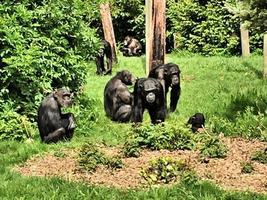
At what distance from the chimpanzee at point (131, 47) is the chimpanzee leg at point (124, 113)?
1884cm

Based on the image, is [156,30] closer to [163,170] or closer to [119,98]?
[119,98]

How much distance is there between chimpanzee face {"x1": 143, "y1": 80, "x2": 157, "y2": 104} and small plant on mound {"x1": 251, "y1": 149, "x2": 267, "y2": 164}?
2.84 m

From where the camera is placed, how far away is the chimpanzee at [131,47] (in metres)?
31.6

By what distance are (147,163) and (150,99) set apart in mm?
2606

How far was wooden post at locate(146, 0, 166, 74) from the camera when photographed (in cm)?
1647

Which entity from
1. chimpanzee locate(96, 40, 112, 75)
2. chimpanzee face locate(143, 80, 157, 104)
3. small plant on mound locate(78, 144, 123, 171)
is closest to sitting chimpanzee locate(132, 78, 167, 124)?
chimpanzee face locate(143, 80, 157, 104)

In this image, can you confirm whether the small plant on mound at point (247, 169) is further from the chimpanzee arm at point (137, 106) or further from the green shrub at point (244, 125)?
the chimpanzee arm at point (137, 106)

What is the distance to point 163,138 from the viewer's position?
9.34 m

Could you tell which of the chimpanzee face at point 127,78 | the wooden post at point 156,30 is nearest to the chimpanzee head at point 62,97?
the chimpanzee face at point 127,78

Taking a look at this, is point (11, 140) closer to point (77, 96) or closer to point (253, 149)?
point (77, 96)

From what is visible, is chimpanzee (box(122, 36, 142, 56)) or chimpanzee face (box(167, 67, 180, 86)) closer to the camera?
chimpanzee face (box(167, 67, 180, 86))

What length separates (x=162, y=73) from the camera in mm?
12906

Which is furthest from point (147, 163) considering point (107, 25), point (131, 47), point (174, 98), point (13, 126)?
point (131, 47)

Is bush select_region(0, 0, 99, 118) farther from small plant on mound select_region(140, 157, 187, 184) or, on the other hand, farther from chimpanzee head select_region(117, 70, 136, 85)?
small plant on mound select_region(140, 157, 187, 184)
